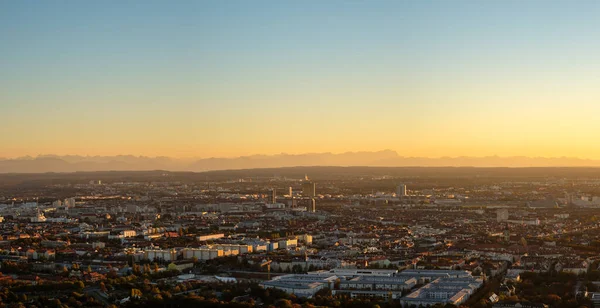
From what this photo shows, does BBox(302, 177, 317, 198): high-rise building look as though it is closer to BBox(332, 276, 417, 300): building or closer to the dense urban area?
the dense urban area

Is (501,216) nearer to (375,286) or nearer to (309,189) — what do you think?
(309,189)

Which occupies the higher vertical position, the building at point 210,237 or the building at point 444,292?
the building at point 210,237

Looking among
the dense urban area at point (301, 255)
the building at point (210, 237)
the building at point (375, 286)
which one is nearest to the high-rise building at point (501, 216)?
the dense urban area at point (301, 255)

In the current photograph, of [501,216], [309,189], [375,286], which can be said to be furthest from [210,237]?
[309,189]

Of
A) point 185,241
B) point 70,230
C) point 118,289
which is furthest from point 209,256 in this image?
point 70,230

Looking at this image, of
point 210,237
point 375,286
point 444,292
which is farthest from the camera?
point 210,237

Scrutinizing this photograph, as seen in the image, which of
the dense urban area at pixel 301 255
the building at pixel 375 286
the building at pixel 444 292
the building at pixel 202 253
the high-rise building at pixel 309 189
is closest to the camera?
the building at pixel 444 292

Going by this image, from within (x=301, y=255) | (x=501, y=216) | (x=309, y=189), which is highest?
(x=309, y=189)

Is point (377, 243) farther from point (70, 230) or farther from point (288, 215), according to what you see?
point (288, 215)

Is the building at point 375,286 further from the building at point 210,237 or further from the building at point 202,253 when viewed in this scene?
the building at point 210,237
